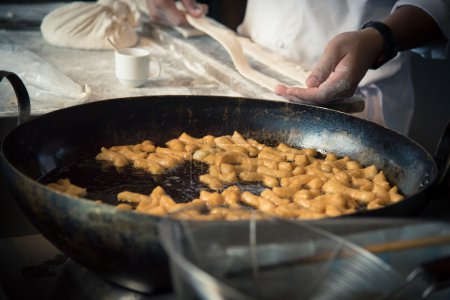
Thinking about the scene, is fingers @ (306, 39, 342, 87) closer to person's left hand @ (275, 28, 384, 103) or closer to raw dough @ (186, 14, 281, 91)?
person's left hand @ (275, 28, 384, 103)

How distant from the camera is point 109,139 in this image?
1.56 metres

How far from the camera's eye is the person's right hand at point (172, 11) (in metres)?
2.72

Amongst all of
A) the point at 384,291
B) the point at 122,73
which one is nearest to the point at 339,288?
the point at 384,291

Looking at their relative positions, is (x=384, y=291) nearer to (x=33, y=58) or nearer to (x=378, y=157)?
(x=378, y=157)

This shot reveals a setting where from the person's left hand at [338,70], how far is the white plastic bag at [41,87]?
67cm

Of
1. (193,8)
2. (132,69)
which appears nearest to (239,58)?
(132,69)

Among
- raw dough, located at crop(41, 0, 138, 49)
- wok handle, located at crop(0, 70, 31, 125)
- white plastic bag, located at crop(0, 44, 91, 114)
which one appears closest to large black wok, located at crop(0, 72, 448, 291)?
wok handle, located at crop(0, 70, 31, 125)

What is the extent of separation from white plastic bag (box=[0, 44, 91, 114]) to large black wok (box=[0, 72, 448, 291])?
0.33 m

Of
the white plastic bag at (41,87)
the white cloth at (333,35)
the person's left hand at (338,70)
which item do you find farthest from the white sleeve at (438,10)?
the white plastic bag at (41,87)

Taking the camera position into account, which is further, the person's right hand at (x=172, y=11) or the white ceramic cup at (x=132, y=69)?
the person's right hand at (x=172, y=11)

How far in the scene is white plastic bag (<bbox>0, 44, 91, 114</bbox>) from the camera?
1.76 m

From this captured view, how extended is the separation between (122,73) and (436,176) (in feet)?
4.09

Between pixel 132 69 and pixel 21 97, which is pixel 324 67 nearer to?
pixel 132 69

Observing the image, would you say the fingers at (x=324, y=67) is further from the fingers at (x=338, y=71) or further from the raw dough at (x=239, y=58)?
the raw dough at (x=239, y=58)
